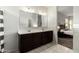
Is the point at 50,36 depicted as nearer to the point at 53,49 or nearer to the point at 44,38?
the point at 44,38

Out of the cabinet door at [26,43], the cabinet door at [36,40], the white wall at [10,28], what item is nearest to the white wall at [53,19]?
the cabinet door at [36,40]

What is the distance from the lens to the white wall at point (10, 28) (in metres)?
1.27

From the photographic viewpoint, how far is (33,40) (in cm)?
141

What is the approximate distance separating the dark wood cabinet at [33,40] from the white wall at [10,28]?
0.30 feet

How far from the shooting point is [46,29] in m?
1.46

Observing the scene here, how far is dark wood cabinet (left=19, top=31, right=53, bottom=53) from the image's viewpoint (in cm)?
134

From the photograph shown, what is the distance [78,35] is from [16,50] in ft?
3.29

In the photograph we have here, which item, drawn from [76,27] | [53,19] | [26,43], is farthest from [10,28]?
[76,27]

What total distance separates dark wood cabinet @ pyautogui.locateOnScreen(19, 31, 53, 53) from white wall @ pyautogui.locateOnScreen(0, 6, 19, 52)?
9 centimetres

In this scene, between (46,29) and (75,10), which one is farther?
(46,29)

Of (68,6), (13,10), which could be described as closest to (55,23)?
(68,6)

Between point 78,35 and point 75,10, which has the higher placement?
point 75,10
